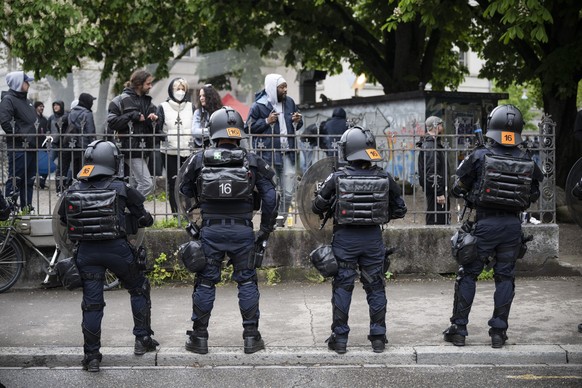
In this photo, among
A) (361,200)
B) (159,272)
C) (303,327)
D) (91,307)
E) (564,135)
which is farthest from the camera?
(564,135)

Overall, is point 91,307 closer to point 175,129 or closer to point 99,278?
point 99,278

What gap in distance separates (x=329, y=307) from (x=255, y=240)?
5.64 ft

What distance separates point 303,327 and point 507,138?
249cm

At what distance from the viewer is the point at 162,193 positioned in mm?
10641

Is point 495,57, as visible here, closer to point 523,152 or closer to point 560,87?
point 560,87

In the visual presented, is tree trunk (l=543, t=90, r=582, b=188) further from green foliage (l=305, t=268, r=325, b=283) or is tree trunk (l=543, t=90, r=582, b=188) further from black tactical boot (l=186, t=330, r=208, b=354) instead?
black tactical boot (l=186, t=330, r=208, b=354)

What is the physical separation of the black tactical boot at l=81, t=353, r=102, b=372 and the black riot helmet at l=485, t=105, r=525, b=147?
12.2 feet

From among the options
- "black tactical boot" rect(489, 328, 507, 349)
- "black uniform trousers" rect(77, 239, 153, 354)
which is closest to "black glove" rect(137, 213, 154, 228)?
"black uniform trousers" rect(77, 239, 153, 354)

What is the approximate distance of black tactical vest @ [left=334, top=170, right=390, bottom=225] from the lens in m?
7.46

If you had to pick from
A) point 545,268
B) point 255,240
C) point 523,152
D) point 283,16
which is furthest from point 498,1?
point 283,16

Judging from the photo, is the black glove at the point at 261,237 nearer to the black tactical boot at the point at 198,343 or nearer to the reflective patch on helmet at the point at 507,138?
the black tactical boot at the point at 198,343

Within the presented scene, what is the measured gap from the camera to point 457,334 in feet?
24.9

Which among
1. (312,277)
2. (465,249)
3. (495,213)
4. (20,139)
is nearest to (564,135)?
(312,277)

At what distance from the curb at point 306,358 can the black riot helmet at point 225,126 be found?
180 centimetres
